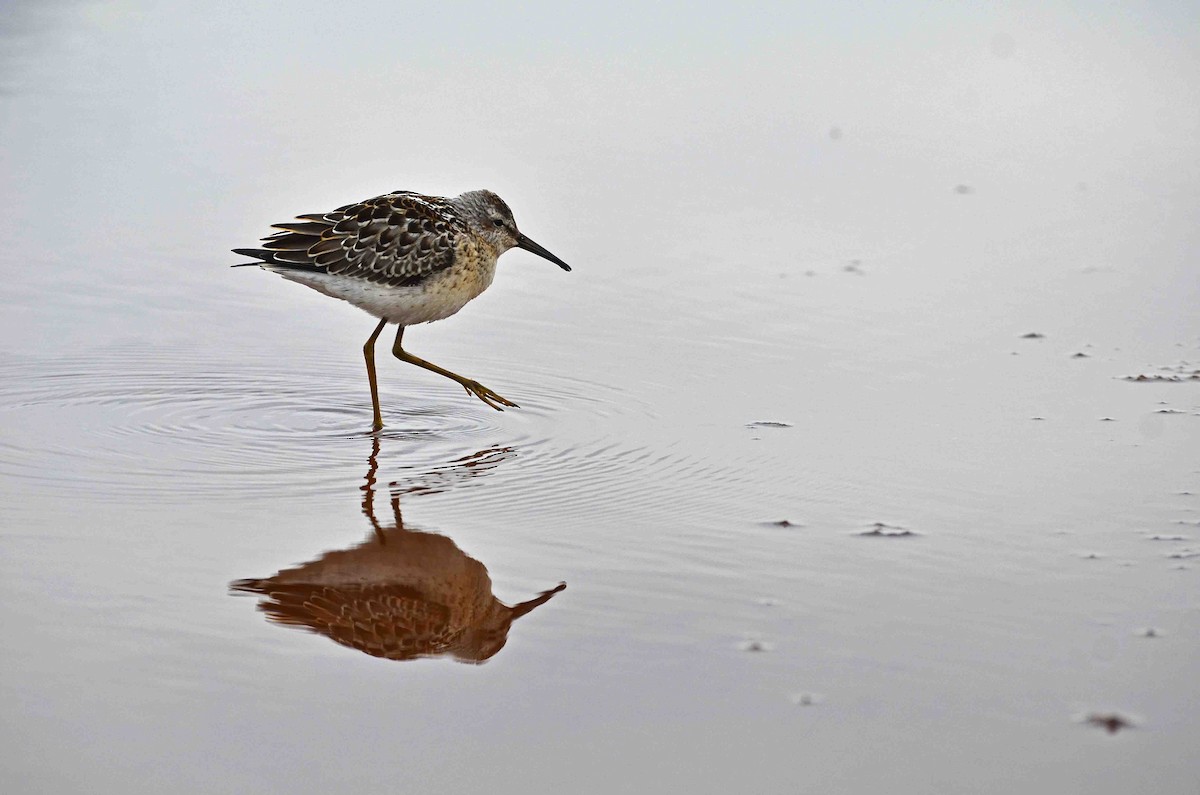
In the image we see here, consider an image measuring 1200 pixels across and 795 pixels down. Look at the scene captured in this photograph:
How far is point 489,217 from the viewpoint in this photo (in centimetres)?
893

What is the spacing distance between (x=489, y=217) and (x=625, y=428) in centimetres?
198

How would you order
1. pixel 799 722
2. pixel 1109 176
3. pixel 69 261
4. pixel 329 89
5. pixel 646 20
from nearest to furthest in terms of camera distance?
pixel 799 722 < pixel 69 261 < pixel 1109 176 < pixel 329 89 < pixel 646 20

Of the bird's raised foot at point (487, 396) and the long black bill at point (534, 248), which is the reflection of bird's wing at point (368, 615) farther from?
the long black bill at point (534, 248)

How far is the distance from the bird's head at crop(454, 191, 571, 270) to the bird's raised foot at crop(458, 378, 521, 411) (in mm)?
1055

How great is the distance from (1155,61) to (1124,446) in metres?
8.80

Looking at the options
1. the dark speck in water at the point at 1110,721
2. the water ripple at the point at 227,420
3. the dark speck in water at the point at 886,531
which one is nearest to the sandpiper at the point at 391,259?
the water ripple at the point at 227,420

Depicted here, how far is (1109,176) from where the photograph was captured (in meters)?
12.3

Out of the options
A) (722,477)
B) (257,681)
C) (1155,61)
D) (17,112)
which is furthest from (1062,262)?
(17,112)

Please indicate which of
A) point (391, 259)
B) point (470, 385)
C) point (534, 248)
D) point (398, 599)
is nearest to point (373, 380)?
point (470, 385)

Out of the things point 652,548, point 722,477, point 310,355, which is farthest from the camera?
point 310,355

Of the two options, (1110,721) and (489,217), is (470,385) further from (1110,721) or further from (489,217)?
(1110,721)

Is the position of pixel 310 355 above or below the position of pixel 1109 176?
below

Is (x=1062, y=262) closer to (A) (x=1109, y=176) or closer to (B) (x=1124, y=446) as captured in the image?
(A) (x=1109, y=176)

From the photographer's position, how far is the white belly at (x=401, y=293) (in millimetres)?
8391
